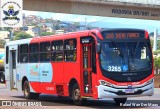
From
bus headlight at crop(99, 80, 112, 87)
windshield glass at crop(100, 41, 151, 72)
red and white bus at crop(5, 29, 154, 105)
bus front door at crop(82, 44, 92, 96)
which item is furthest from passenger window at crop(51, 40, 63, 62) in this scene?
bus headlight at crop(99, 80, 112, 87)

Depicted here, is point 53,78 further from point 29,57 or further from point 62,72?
point 29,57

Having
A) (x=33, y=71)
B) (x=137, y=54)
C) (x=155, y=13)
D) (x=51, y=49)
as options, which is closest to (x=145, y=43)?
(x=137, y=54)

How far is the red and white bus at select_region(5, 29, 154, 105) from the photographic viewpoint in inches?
603

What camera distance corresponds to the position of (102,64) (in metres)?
15.4

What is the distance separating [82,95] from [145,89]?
232cm

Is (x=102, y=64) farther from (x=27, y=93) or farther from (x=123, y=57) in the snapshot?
(x=27, y=93)

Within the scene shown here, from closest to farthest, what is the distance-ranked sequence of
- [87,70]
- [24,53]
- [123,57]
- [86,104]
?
1. [123,57]
2. [87,70]
3. [86,104]
4. [24,53]

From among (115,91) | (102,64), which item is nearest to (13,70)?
(102,64)

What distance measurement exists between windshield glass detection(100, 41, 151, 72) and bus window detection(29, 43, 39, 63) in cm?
562

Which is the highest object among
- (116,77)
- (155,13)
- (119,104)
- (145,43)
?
(155,13)

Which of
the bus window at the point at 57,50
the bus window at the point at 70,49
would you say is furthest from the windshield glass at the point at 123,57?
the bus window at the point at 57,50

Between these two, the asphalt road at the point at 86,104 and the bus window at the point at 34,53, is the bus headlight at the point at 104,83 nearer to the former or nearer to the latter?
the asphalt road at the point at 86,104

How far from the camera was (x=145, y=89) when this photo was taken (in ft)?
51.5

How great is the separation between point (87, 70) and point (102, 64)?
923mm
